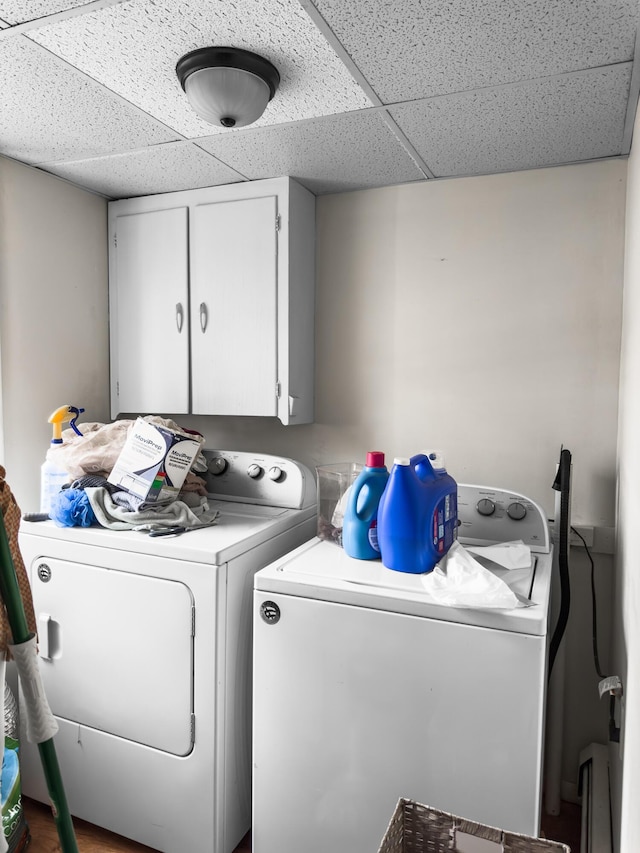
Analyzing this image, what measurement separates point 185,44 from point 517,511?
1.57 meters

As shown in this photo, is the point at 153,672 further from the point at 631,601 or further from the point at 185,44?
the point at 185,44

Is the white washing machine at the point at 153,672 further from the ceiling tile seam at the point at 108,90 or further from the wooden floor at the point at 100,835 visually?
the ceiling tile seam at the point at 108,90

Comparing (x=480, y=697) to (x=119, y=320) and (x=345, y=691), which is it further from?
(x=119, y=320)

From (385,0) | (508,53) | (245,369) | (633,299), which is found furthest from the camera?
(245,369)

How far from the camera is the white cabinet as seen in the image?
7.36ft

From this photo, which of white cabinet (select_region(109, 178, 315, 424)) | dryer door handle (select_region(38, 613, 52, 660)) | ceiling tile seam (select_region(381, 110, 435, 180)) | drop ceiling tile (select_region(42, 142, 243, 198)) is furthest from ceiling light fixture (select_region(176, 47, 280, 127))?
dryer door handle (select_region(38, 613, 52, 660))

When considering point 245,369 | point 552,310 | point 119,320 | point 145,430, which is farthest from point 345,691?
point 119,320

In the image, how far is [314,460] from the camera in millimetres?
2477

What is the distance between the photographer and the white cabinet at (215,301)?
2.24 metres

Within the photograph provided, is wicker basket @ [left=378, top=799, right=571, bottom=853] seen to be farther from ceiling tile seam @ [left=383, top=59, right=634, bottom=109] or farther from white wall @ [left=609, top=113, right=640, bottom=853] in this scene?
ceiling tile seam @ [left=383, top=59, right=634, bottom=109]

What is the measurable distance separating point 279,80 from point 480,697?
1563mm

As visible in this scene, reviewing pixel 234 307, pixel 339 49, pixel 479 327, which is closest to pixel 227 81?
pixel 339 49

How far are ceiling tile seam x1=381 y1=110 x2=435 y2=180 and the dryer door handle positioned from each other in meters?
1.83

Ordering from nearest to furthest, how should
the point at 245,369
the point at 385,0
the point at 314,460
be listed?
the point at 385,0
the point at 245,369
the point at 314,460
